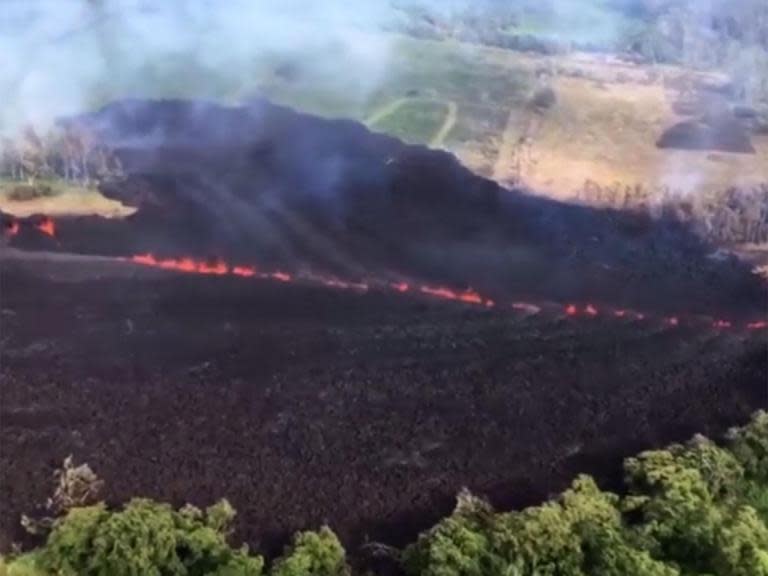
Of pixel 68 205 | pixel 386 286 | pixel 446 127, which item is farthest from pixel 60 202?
pixel 446 127

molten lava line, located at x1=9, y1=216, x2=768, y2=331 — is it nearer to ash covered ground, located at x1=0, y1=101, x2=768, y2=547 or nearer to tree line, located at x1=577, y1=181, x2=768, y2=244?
ash covered ground, located at x1=0, y1=101, x2=768, y2=547

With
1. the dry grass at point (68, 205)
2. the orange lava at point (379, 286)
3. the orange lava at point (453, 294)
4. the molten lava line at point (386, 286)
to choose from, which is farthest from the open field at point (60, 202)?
the orange lava at point (453, 294)

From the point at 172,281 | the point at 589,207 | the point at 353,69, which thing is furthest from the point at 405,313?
the point at 353,69

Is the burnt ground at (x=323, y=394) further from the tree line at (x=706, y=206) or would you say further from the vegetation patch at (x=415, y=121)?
the vegetation patch at (x=415, y=121)

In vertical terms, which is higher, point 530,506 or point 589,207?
point 589,207

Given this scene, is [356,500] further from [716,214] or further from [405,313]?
[716,214]

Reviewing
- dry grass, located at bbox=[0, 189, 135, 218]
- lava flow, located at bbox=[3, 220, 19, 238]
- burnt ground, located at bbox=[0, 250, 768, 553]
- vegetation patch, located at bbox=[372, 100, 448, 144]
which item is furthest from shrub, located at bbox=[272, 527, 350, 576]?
vegetation patch, located at bbox=[372, 100, 448, 144]
